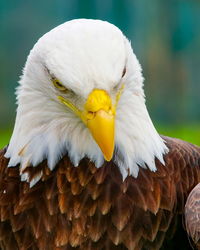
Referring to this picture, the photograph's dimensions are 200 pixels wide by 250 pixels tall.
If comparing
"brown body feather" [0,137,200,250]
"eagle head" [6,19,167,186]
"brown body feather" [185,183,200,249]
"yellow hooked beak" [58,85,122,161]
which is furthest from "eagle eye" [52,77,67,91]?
"brown body feather" [185,183,200,249]

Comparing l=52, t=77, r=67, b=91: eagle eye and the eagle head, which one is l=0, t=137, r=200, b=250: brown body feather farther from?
l=52, t=77, r=67, b=91: eagle eye

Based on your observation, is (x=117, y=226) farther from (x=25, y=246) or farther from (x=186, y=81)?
(x=186, y=81)

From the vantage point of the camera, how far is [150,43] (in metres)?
9.66

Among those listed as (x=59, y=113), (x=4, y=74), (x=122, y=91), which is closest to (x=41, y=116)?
(x=59, y=113)

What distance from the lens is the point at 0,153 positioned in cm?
384

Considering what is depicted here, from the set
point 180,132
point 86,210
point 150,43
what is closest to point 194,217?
point 86,210

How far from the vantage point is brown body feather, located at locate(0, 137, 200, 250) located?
3.44 metres

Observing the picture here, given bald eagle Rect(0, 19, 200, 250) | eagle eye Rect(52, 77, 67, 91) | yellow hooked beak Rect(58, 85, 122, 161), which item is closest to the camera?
yellow hooked beak Rect(58, 85, 122, 161)

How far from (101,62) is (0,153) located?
38.4 inches

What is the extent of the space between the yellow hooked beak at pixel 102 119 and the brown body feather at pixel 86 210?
39 centimetres

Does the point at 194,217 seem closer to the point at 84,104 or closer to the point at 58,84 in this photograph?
the point at 84,104

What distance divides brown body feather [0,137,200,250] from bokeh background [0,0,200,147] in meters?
5.34

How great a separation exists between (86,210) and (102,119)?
0.55 metres

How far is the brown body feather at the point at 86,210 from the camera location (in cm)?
344
